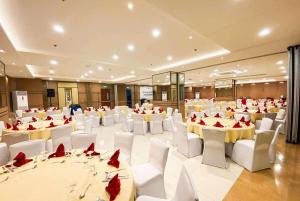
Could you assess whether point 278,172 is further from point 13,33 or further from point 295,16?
point 13,33

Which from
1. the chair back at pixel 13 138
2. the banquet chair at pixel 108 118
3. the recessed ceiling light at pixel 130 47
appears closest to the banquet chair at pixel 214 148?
the recessed ceiling light at pixel 130 47

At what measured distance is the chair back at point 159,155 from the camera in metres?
2.38

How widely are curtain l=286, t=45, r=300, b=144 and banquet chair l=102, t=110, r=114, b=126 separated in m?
8.08

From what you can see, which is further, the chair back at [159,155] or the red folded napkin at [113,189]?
the chair back at [159,155]

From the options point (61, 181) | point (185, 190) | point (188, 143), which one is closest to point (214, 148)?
point (188, 143)

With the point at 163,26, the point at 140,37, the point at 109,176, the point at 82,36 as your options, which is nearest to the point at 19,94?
the point at 82,36

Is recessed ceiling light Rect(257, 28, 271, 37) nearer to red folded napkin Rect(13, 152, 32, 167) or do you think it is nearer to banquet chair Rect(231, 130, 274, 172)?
banquet chair Rect(231, 130, 274, 172)

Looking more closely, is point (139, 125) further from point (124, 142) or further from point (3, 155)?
point (3, 155)

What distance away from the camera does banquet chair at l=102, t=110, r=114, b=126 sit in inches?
349

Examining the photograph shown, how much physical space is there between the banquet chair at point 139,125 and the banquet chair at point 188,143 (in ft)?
8.52

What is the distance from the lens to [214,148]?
359cm

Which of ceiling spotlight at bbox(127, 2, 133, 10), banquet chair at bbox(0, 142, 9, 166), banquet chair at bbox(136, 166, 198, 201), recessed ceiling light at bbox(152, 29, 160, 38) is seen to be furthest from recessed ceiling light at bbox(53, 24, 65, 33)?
banquet chair at bbox(136, 166, 198, 201)

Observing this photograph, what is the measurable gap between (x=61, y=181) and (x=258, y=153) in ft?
12.2

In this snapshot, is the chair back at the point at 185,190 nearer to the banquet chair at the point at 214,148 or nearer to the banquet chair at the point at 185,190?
the banquet chair at the point at 185,190
